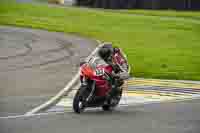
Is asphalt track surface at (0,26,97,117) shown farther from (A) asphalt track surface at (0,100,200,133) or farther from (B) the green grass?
(B) the green grass

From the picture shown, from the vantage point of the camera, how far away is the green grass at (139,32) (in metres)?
25.9

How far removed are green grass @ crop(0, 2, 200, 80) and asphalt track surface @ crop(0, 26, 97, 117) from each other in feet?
6.64

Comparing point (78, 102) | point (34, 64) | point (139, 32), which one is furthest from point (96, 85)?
point (139, 32)

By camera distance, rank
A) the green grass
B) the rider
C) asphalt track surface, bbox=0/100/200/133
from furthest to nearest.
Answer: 1. the green grass
2. the rider
3. asphalt track surface, bbox=0/100/200/133

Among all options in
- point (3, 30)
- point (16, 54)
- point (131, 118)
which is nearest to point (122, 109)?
point (131, 118)

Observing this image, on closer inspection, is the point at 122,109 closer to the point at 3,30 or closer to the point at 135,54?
the point at 135,54

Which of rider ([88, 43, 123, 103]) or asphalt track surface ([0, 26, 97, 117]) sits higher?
rider ([88, 43, 123, 103])

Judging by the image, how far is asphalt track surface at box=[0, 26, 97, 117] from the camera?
58.7 ft

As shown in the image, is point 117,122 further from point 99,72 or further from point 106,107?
point 106,107

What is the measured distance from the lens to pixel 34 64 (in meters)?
26.3

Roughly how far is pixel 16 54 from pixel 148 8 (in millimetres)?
33547

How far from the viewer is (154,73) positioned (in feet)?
79.9

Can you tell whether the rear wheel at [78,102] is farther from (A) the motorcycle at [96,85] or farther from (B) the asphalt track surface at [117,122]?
(B) the asphalt track surface at [117,122]

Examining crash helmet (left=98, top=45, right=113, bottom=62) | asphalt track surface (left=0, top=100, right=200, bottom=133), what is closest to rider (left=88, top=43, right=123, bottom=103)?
crash helmet (left=98, top=45, right=113, bottom=62)
